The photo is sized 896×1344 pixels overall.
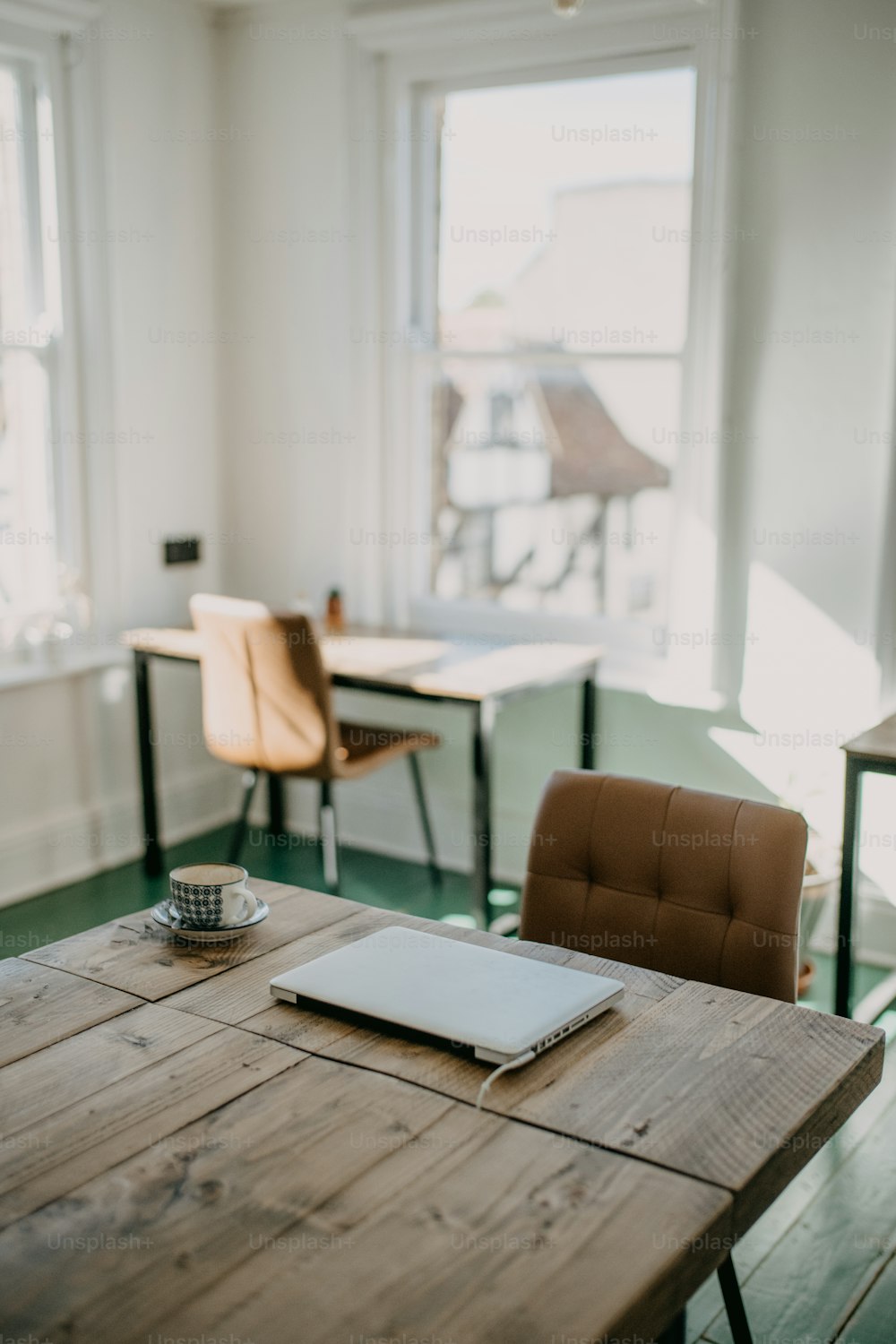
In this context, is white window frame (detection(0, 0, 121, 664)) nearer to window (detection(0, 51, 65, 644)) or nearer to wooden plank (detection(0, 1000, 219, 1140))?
window (detection(0, 51, 65, 644))

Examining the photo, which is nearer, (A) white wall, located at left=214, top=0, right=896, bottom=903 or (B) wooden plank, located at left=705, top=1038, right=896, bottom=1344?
(B) wooden plank, located at left=705, top=1038, right=896, bottom=1344

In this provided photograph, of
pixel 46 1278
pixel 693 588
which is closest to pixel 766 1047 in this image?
pixel 46 1278

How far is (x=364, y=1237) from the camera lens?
3.82 ft

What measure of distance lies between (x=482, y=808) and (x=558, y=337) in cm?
148

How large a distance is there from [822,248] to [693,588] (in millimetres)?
939

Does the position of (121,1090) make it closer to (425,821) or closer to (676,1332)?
(676,1332)

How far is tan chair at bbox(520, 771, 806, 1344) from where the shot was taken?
1916 mm

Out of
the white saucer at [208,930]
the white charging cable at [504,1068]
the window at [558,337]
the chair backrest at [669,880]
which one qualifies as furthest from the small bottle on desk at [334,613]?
the white charging cable at [504,1068]

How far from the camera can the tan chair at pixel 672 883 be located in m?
1.92

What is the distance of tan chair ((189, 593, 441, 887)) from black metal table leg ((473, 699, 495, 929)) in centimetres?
44

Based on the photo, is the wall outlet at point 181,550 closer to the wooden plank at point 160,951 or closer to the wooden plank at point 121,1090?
the wooden plank at point 160,951

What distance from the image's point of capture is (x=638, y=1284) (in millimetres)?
1102

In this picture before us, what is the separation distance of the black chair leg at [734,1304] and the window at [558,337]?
7.64 ft

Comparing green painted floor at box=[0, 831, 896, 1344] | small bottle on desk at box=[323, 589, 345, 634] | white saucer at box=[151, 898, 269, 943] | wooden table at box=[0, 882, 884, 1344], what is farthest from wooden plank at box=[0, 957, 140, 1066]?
small bottle on desk at box=[323, 589, 345, 634]
